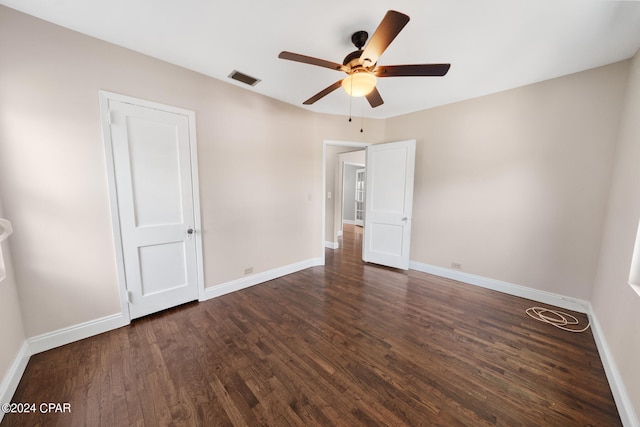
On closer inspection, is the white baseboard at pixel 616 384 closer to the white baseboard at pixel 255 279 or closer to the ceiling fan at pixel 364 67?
the ceiling fan at pixel 364 67

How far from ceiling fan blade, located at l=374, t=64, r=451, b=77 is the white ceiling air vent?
5.20 feet

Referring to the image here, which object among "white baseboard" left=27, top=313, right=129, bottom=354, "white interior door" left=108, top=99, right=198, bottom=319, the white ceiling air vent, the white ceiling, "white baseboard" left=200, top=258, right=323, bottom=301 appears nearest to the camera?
the white ceiling

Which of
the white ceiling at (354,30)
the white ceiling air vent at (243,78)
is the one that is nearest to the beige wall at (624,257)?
the white ceiling at (354,30)

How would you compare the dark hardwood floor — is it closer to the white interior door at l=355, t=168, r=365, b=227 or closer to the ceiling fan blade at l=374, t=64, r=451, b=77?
the ceiling fan blade at l=374, t=64, r=451, b=77

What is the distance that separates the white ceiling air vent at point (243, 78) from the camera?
8.36ft

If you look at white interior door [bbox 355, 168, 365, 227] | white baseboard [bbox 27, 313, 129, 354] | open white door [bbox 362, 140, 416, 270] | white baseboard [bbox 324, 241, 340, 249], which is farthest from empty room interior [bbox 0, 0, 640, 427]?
white interior door [bbox 355, 168, 365, 227]

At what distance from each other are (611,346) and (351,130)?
12.3 ft

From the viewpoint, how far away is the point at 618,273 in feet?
5.95

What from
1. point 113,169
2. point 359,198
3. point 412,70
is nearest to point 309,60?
point 412,70

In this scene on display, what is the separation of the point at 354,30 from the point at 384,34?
1.95ft

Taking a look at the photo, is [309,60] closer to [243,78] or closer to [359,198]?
[243,78]

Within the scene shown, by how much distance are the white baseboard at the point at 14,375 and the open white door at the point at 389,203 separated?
3.98m

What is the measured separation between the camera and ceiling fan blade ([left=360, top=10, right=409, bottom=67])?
123cm

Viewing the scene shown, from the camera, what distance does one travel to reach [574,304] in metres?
2.57
